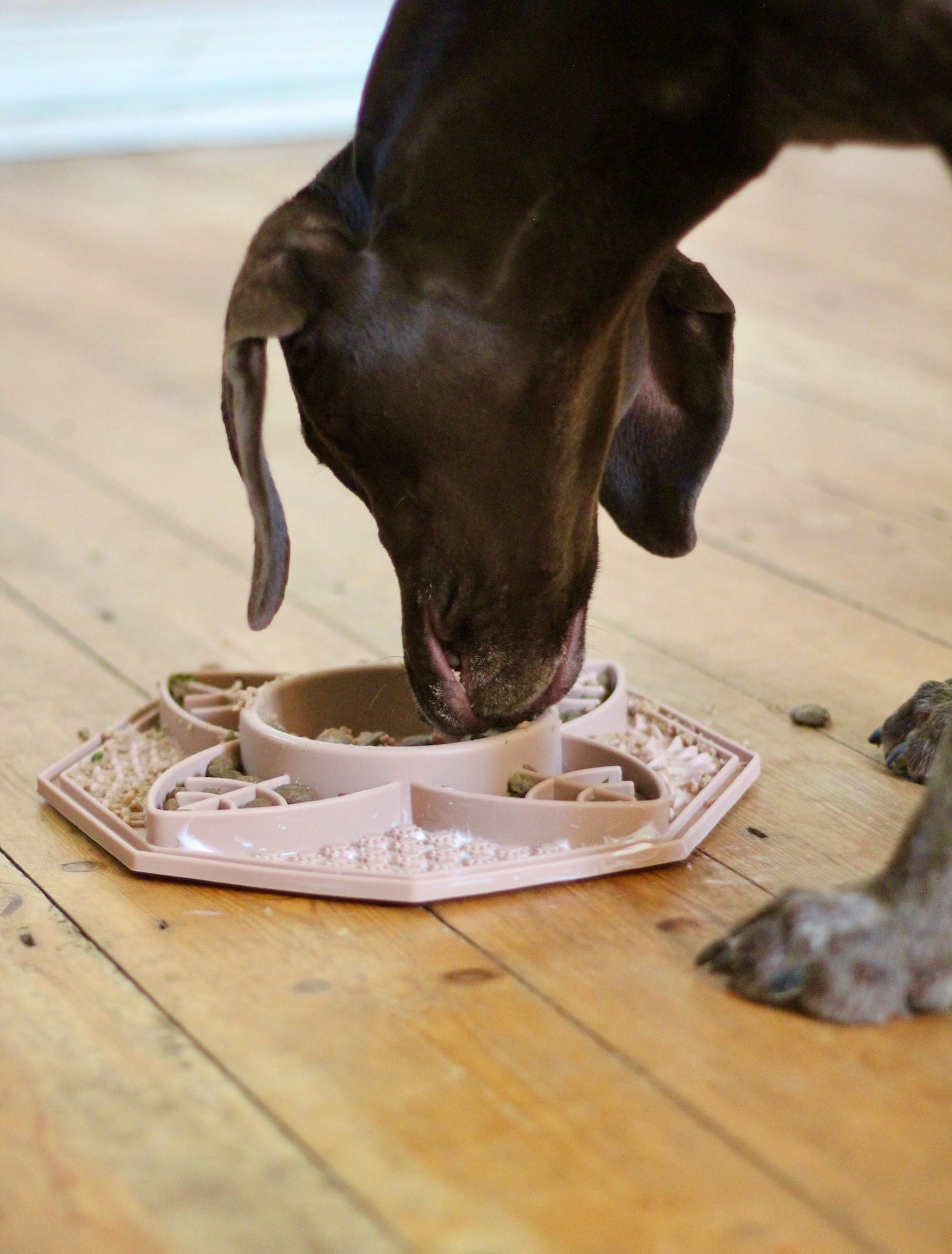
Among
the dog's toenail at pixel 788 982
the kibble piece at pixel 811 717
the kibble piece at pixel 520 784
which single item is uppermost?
the dog's toenail at pixel 788 982

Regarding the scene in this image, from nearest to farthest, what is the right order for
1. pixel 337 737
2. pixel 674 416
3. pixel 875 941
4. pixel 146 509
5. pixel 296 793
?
pixel 875 941 → pixel 296 793 → pixel 337 737 → pixel 674 416 → pixel 146 509

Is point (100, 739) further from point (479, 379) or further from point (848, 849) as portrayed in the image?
point (848, 849)

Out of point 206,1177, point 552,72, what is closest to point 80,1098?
point 206,1177

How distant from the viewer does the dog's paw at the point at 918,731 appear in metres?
1.85

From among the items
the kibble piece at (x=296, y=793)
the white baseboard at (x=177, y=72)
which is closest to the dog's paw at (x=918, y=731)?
the kibble piece at (x=296, y=793)

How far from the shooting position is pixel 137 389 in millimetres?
3604

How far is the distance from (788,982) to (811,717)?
2.27ft

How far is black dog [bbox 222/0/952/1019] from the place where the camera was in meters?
1.45

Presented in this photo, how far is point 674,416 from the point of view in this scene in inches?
76.5

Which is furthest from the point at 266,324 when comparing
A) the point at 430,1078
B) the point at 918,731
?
the point at 918,731

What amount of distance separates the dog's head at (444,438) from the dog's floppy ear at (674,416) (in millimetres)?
139

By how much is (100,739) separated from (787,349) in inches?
93.2

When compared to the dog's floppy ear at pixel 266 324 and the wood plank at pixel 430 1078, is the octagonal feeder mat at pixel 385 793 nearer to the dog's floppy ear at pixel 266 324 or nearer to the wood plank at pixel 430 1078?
the wood plank at pixel 430 1078

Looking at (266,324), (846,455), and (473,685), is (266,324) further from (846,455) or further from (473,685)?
(846,455)
